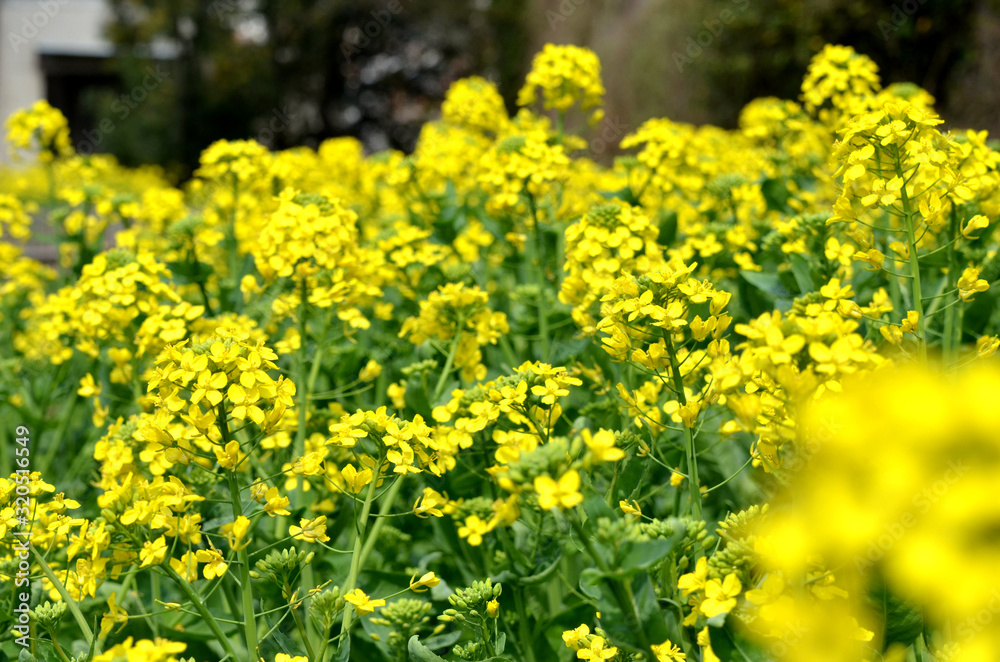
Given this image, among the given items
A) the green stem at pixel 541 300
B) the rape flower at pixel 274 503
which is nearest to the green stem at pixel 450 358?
Answer: the green stem at pixel 541 300

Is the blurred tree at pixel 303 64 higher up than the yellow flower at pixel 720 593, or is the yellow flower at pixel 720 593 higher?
the blurred tree at pixel 303 64

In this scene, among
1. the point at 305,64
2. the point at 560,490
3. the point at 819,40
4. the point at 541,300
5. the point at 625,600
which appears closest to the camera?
the point at 560,490

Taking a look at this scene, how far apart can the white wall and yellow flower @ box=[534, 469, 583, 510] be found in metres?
23.5

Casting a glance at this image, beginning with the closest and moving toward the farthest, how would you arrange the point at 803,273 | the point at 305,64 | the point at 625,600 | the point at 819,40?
the point at 625,600 < the point at 803,273 < the point at 819,40 < the point at 305,64

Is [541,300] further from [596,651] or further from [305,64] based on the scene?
Answer: [305,64]

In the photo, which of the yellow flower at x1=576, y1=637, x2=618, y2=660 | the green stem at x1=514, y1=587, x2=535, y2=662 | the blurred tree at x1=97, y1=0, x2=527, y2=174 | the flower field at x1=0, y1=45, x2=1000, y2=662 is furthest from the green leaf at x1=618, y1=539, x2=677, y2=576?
the blurred tree at x1=97, y1=0, x2=527, y2=174

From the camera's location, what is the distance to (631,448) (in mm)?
1488

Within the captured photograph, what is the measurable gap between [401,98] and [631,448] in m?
16.8

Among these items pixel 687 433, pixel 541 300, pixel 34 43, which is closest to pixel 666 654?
pixel 687 433

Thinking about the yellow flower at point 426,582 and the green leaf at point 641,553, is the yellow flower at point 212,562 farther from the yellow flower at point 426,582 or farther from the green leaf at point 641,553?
the green leaf at point 641,553

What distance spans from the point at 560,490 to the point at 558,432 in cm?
83

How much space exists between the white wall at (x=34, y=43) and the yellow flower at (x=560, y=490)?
23.5 meters

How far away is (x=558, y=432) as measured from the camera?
1729mm

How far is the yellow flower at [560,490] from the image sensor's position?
35.0 inches
